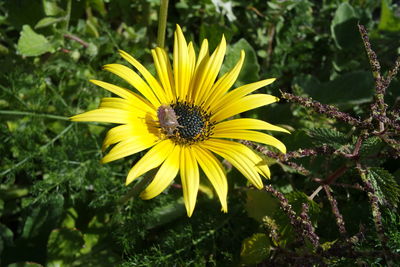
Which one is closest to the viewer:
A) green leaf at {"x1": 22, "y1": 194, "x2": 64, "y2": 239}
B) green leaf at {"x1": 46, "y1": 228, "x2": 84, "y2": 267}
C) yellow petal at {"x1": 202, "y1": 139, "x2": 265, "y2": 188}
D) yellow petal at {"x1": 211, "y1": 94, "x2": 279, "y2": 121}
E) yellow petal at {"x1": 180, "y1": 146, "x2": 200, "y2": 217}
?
yellow petal at {"x1": 180, "y1": 146, "x2": 200, "y2": 217}

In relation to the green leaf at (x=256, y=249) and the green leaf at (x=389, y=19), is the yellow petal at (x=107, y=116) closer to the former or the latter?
the green leaf at (x=256, y=249)

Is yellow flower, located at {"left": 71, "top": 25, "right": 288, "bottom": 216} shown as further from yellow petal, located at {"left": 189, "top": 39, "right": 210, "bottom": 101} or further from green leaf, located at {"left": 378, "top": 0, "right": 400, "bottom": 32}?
green leaf, located at {"left": 378, "top": 0, "right": 400, "bottom": 32}

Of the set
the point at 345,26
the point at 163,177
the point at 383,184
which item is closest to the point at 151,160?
the point at 163,177

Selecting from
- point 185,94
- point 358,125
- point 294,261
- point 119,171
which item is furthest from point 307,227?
point 119,171

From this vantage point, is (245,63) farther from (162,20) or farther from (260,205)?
(260,205)

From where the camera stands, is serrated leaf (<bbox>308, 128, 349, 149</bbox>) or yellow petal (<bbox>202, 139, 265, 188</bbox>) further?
serrated leaf (<bbox>308, 128, 349, 149</bbox>)

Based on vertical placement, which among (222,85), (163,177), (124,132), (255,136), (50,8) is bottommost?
(163,177)

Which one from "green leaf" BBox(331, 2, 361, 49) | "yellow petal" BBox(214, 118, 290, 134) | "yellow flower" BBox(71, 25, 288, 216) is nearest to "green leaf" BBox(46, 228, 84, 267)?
"yellow flower" BBox(71, 25, 288, 216)
